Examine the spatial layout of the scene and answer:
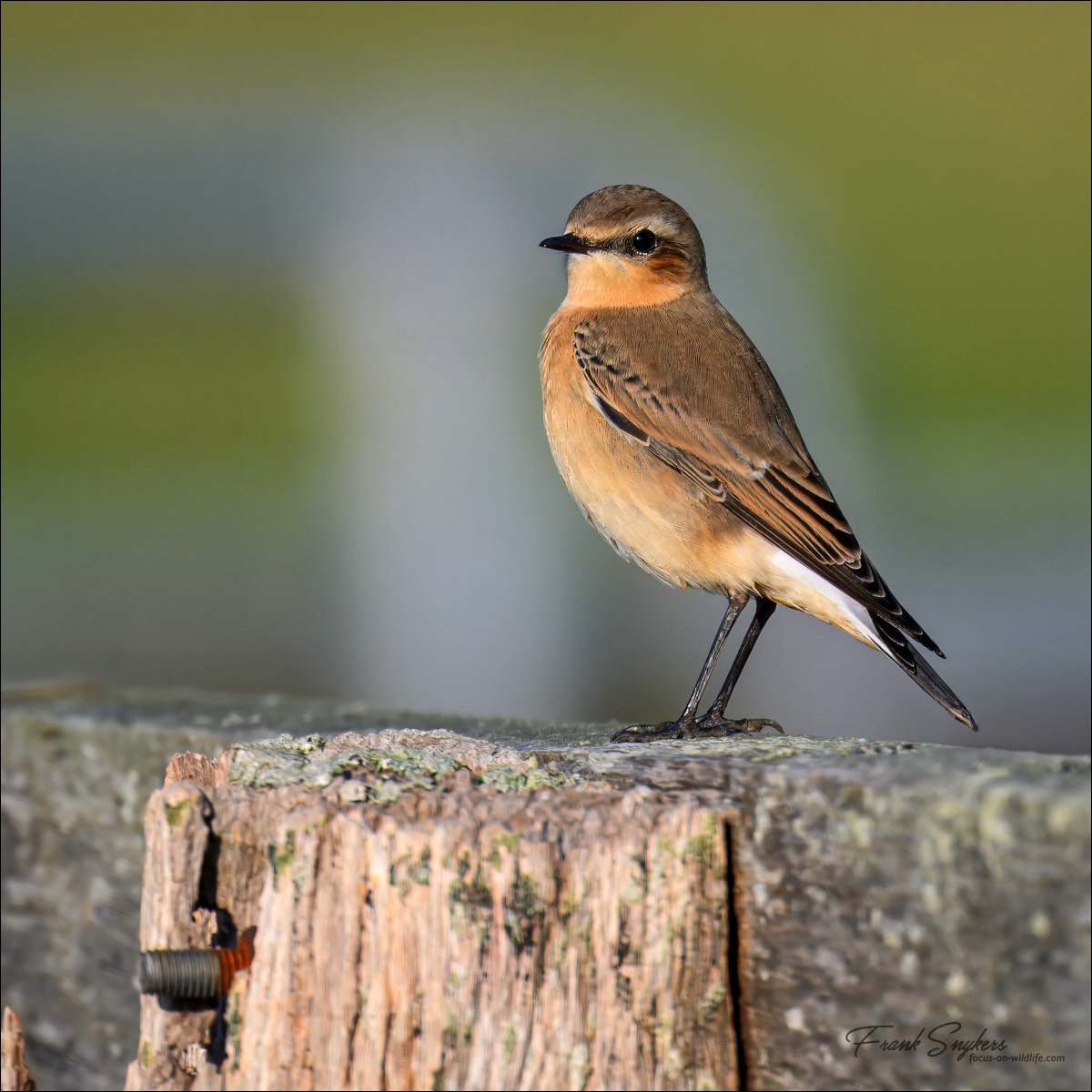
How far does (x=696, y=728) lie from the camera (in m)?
5.23

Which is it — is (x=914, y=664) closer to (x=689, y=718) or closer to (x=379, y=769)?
(x=689, y=718)

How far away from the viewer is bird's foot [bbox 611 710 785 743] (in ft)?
15.9

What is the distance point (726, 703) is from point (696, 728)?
0.68 metres

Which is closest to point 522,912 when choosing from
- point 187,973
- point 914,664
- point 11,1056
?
point 187,973

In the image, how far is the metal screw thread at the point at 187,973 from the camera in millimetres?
2922

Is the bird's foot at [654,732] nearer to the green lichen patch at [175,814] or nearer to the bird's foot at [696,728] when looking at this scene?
the bird's foot at [696,728]

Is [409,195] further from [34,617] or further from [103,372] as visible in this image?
[103,372]

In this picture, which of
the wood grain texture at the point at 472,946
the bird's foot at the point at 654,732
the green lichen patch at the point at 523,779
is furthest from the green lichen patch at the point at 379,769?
the bird's foot at the point at 654,732

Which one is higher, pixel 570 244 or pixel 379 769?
pixel 570 244

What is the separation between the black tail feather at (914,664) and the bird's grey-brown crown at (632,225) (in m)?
1.99

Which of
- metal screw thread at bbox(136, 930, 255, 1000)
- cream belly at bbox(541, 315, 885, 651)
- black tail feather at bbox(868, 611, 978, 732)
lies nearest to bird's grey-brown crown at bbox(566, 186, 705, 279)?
cream belly at bbox(541, 315, 885, 651)

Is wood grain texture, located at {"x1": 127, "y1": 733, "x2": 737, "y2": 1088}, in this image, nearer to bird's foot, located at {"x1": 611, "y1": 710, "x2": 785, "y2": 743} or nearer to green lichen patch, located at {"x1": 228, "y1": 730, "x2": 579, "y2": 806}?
green lichen patch, located at {"x1": 228, "y1": 730, "x2": 579, "y2": 806}

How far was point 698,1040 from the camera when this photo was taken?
2982mm

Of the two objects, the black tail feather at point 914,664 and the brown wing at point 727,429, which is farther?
the brown wing at point 727,429
